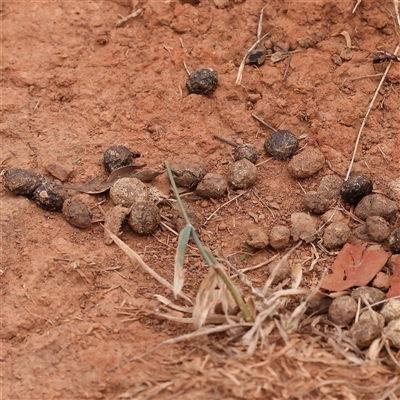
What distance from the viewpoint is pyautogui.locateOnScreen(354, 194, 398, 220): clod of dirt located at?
3.81 m

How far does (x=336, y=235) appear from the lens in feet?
12.2

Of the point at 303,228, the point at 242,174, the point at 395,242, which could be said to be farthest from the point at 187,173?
the point at 395,242

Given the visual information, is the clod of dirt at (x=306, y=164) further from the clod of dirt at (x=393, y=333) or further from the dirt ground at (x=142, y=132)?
the clod of dirt at (x=393, y=333)

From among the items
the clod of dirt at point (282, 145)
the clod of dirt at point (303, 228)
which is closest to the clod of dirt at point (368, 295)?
the clod of dirt at point (303, 228)

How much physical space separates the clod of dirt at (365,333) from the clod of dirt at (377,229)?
69 cm

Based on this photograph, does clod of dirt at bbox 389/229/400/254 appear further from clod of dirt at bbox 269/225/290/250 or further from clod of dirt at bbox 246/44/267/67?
clod of dirt at bbox 246/44/267/67

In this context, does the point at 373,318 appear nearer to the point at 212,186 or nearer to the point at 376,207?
the point at 376,207

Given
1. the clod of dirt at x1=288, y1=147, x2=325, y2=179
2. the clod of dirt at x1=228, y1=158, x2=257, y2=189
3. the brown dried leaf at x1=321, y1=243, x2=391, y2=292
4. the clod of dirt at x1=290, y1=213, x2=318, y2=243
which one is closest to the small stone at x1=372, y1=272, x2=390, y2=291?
the brown dried leaf at x1=321, y1=243, x2=391, y2=292

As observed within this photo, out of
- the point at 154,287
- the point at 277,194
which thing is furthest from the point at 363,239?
the point at 154,287

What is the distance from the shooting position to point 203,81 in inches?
175

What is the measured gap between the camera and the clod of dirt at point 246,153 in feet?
13.8

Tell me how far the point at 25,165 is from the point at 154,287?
1.27 m

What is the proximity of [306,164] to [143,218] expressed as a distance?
104 cm

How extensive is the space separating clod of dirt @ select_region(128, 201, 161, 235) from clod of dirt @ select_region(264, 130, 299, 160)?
34.2 inches
